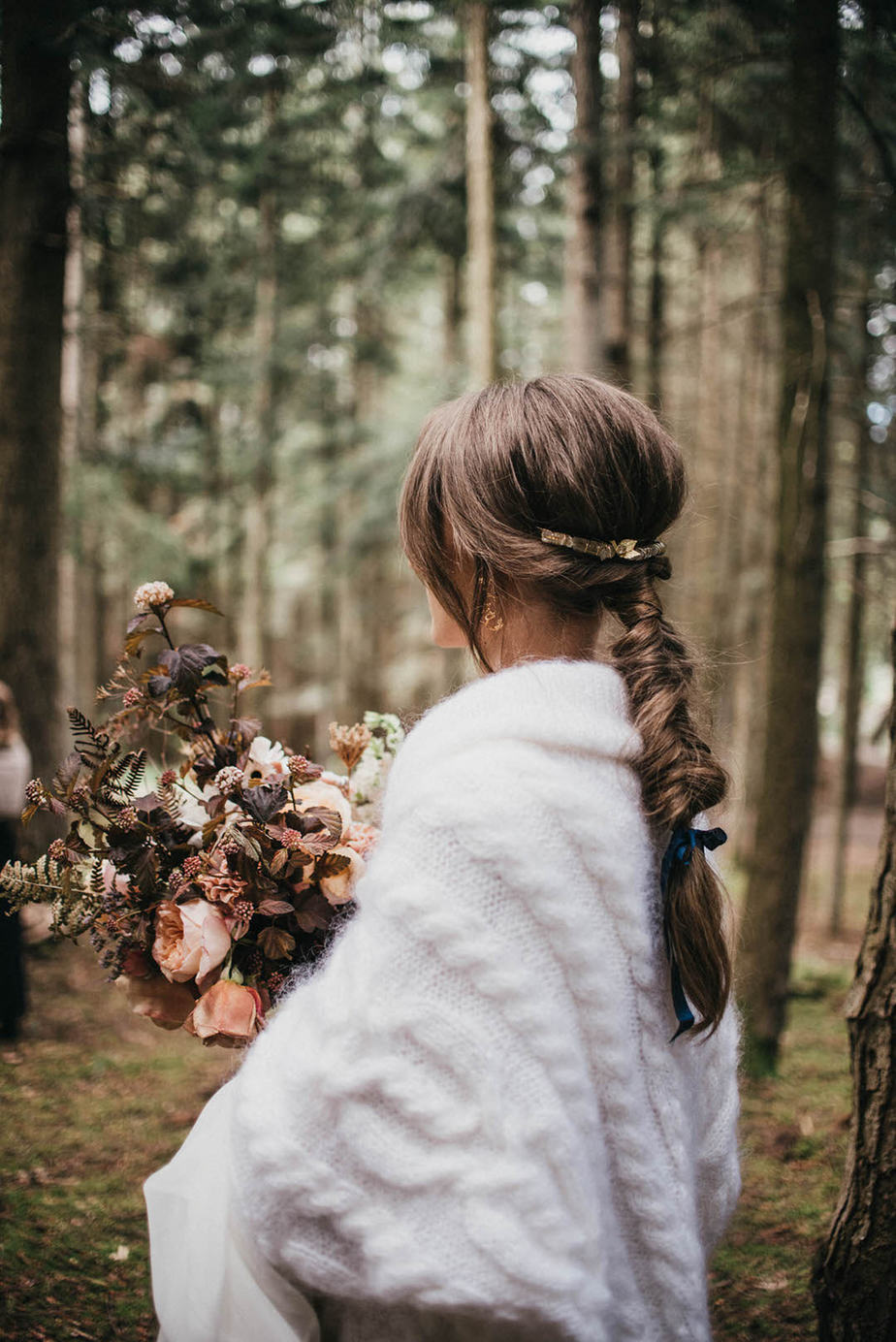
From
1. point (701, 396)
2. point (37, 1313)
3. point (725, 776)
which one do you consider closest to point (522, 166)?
point (701, 396)

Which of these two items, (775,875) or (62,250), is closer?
(775,875)

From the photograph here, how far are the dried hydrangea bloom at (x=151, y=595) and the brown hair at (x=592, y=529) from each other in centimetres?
65

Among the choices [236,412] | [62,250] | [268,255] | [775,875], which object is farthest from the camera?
[236,412]

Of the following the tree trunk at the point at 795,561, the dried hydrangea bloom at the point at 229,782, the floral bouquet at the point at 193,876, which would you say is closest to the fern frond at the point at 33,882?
the floral bouquet at the point at 193,876

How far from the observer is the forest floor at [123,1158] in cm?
276

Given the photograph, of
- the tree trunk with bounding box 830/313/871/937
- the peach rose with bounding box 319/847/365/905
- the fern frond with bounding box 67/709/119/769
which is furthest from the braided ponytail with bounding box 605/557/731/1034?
the tree trunk with bounding box 830/313/871/937

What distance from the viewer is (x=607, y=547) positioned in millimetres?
1728

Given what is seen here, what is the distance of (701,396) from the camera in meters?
11.0

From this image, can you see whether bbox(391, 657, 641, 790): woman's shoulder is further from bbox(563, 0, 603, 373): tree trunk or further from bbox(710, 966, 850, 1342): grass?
bbox(563, 0, 603, 373): tree trunk

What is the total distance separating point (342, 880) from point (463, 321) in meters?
14.4

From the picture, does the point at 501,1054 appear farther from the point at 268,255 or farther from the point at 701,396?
the point at 268,255

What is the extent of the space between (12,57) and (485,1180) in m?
6.64

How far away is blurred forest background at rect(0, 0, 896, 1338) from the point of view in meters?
4.78

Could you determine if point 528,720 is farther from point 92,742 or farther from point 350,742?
point 92,742
